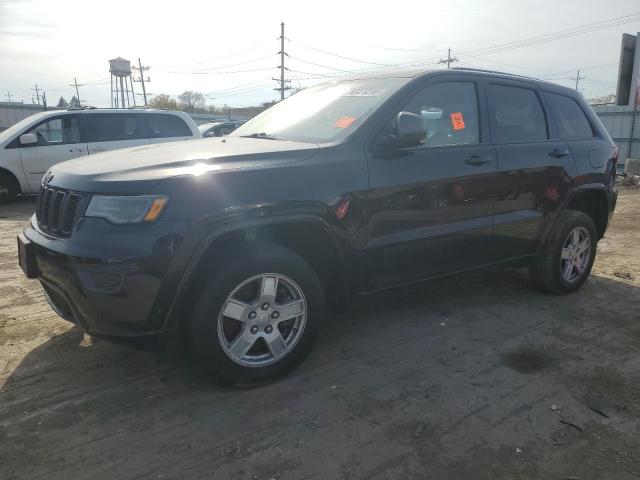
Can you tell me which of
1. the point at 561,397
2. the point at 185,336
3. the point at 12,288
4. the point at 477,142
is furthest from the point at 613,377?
the point at 12,288

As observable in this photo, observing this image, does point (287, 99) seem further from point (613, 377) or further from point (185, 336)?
point (613, 377)

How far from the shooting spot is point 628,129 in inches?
795

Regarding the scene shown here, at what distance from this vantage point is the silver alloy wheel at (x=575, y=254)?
184 inches

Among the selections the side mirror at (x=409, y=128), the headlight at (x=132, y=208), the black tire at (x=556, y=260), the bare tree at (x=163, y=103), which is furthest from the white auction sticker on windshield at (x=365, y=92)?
the bare tree at (x=163, y=103)

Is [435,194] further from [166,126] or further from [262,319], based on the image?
[166,126]

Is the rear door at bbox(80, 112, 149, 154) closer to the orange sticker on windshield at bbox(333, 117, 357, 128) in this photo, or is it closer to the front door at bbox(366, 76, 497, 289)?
the orange sticker on windshield at bbox(333, 117, 357, 128)

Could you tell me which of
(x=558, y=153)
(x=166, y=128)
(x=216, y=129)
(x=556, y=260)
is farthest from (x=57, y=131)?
(x=556, y=260)

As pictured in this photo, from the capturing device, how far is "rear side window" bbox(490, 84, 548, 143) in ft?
13.3

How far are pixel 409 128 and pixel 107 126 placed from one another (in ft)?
27.2

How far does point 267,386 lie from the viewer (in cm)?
307

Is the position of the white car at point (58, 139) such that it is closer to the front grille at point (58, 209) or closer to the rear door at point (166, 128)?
the rear door at point (166, 128)

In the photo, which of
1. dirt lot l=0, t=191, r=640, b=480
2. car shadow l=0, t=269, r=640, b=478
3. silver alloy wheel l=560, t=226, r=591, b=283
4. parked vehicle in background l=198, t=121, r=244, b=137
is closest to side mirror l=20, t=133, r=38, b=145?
dirt lot l=0, t=191, r=640, b=480

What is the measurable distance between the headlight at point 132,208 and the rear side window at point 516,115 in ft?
8.70

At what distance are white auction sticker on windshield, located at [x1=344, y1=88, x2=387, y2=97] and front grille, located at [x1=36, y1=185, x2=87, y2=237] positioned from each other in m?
1.96
